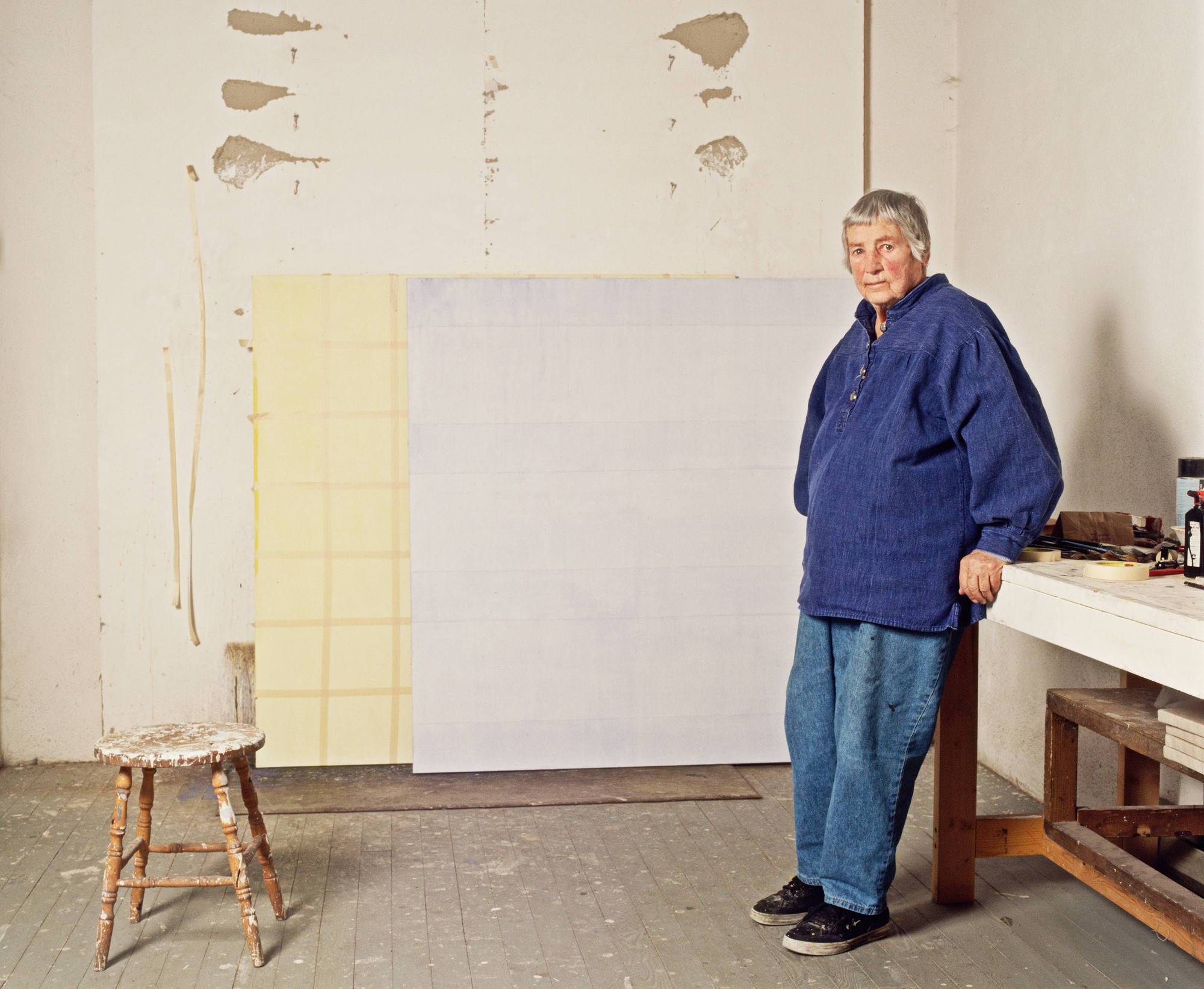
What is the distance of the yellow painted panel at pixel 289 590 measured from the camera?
3.54 metres

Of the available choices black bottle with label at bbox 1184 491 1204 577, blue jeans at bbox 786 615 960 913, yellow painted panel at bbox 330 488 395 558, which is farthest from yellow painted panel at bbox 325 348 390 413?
black bottle with label at bbox 1184 491 1204 577

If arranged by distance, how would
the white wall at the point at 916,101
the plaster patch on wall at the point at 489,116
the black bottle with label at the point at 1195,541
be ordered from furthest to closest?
1. the white wall at the point at 916,101
2. the plaster patch on wall at the point at 489,116
3. the black bottle with label at the point at 1195,541

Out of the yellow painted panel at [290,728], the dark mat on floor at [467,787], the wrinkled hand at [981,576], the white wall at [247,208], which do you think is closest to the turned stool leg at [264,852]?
the dark mat on floor at [467,787]

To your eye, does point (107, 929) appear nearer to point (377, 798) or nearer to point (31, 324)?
point (377, 798)

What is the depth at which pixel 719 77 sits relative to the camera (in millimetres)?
3678

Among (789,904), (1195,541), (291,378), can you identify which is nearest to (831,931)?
(789,904)

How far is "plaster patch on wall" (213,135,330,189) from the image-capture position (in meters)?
3.59

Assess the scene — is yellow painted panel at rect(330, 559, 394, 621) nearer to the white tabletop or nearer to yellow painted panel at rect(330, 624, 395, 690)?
yellow painted panel at rect(330, 624, 395, 690)

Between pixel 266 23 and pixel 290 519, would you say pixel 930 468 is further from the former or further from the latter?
pixel 266 23

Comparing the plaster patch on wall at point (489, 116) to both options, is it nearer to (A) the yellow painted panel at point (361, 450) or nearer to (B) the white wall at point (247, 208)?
(B) the white wall at point (247, 208)

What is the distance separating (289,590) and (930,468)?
216 cm

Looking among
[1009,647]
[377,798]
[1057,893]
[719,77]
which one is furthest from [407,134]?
[1057,893]

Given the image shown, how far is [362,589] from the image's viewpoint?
3.59 meters

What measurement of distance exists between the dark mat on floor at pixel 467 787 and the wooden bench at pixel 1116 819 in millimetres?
1131
